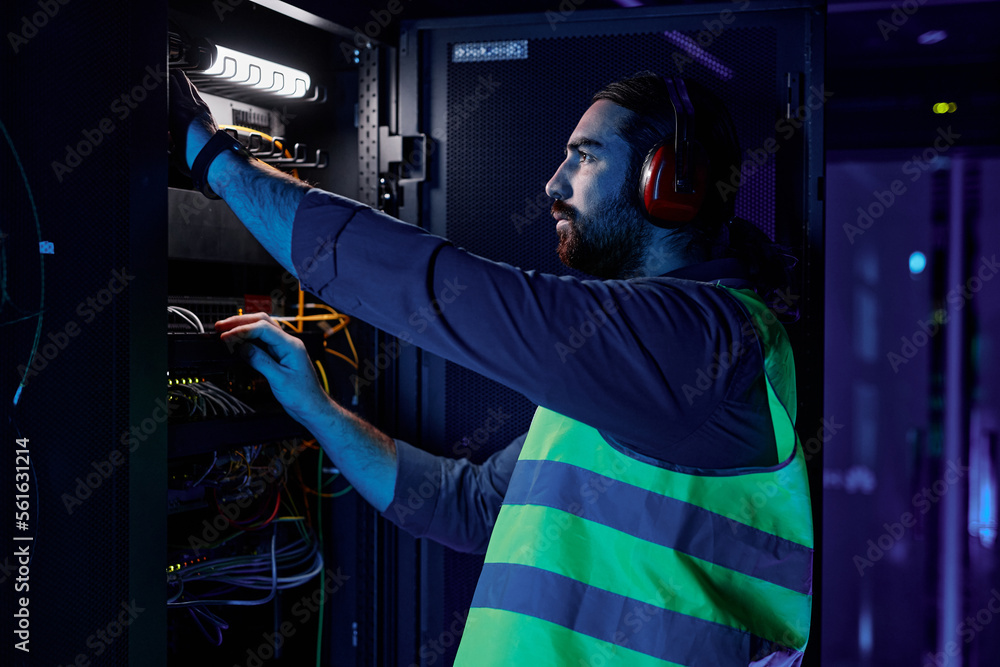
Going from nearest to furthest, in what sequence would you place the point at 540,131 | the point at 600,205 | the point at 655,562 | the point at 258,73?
the point at 655,562
the point at 600,205
the point at 258,73
the point at 540,131

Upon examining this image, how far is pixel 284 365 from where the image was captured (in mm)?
1562

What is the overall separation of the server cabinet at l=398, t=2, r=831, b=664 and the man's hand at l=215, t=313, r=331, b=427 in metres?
0.33

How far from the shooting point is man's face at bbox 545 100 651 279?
132 cm

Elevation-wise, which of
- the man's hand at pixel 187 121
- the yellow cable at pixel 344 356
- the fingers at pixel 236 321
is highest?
the man's hand at pixel 187 121

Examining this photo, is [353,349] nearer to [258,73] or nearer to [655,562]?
[258,73]

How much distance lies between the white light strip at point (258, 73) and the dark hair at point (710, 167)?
2.42ft

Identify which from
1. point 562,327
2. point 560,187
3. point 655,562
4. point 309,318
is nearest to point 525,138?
point 560,187

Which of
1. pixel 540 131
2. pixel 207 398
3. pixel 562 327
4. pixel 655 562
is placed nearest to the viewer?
pixel 562 327

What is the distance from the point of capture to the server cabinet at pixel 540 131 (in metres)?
1.61

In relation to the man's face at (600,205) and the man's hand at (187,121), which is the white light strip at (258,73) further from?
the man's face at (600,205)

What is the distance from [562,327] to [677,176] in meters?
0.41

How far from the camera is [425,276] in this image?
98cm

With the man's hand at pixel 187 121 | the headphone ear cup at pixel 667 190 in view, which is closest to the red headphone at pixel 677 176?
the headphone ear cup at pixel 667 190

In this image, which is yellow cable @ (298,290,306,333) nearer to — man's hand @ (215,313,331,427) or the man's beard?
man's hand @ (215,313,331,427)
